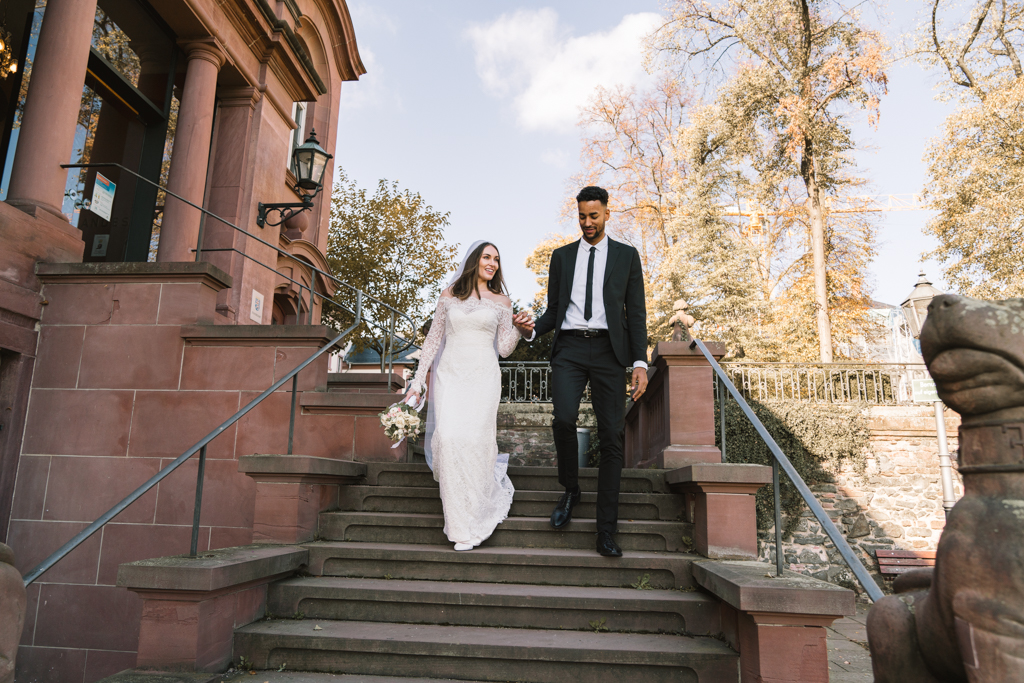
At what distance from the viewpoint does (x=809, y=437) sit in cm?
1230

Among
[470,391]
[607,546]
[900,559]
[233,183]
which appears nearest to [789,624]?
[607,546]

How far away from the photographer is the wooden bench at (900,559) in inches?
443

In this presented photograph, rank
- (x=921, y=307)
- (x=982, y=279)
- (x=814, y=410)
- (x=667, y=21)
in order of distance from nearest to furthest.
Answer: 1. (x=921, y=307)
2. (x=814, y=410)
3. (x=982, y=279)
4. (x=667, y=21)

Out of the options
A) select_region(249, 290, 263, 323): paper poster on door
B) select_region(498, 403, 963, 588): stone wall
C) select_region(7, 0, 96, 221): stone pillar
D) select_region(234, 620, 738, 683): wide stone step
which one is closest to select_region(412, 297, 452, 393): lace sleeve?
select_region(234, 620, 738, 683): wide stone step

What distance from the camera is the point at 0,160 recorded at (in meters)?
6.75

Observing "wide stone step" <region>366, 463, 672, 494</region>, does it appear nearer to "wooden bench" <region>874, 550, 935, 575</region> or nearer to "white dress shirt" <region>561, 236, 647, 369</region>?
"white dress shirt" <region>561, 236, 647, 369</region>

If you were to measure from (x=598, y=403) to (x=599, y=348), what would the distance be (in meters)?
0.35

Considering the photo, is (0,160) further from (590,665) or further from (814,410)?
(814,410)

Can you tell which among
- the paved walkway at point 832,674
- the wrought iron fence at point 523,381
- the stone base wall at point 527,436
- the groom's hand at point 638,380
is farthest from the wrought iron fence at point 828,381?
the groom's hand at point 638,380

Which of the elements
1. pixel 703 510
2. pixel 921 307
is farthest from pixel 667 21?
pixel 703 510

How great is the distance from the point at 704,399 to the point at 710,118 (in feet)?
59.8

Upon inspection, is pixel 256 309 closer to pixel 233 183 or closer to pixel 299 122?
pixel 233 183

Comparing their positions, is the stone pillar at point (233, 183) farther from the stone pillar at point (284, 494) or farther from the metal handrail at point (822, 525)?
the metal handrail at point (822, 525)

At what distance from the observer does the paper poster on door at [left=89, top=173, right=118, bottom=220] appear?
7191mm
